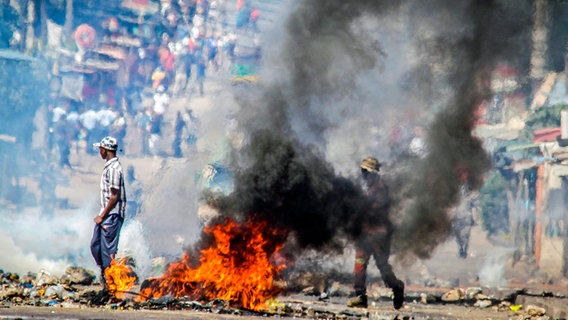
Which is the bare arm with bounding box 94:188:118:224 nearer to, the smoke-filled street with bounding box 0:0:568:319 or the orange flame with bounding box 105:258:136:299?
the smoke-filled street with bounding box 0:0:568:319

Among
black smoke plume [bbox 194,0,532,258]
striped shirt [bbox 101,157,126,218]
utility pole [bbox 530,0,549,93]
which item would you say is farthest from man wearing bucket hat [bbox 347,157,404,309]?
utility pole [bbox 530,0,549,93]

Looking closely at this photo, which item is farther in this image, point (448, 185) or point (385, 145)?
point (385, 145)

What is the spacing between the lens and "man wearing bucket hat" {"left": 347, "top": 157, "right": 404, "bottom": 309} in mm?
12156

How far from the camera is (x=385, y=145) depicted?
16.5 metres

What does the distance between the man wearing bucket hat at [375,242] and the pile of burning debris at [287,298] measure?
398mm

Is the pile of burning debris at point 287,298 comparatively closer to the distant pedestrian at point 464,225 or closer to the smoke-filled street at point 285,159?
the smoke-filled street at point 285,159

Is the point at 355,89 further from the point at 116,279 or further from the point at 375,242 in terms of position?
the point at 116,279

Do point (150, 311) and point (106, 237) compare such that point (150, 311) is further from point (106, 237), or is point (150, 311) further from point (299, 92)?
point (299, 92)

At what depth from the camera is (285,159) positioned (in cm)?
1195

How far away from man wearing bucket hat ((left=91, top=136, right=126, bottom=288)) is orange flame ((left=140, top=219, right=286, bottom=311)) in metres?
0.66

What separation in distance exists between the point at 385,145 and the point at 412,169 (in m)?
3.05

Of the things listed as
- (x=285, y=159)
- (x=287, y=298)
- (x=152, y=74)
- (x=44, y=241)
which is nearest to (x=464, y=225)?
(x=287, y=298)

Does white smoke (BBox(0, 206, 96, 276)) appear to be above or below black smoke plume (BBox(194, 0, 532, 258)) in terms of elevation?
below

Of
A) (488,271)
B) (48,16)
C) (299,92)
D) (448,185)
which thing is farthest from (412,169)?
(48,16)
